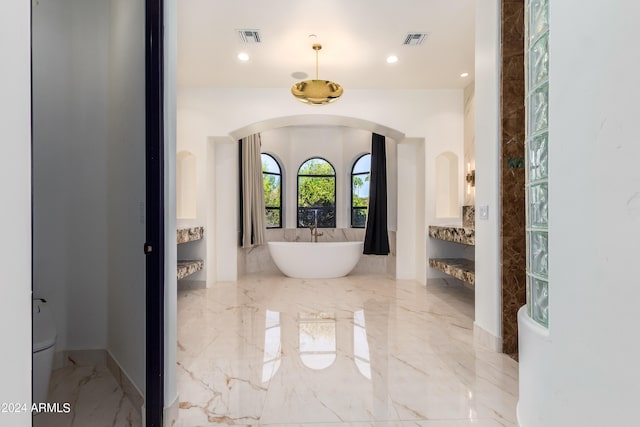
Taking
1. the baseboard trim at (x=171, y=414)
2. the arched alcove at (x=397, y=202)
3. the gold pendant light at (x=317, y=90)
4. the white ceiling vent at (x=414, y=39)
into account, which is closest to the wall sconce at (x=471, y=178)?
the arched alcove at (x=397, y=202)

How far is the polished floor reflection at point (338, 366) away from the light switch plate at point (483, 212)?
956 millimetres

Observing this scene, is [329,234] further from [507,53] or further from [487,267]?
[507,53]

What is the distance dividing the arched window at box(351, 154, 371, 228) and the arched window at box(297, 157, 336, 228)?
14.9 inches

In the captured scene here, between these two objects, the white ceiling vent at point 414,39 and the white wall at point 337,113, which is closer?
the white ceiling vent at point 414,39

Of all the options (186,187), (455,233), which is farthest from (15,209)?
(186,187)

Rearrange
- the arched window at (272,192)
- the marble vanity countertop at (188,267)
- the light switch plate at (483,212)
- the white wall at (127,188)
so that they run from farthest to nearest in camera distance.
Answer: the arched window at (272,192)
the marble vanity countertop at (188,267)
the light switch plate at (483,212)
the white wall at (127,188)

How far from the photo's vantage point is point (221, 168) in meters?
5.14

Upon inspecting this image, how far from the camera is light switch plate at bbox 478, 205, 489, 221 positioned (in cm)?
260

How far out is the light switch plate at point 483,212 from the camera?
260 centimetres

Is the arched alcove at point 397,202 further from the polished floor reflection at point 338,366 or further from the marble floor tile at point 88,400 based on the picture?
the marble floor tile at point 88,400

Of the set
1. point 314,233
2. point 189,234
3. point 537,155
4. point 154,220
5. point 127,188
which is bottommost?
point 314,233

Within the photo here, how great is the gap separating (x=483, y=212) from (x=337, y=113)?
2576 mm

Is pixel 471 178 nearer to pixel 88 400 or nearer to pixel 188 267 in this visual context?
pixel 188 267
